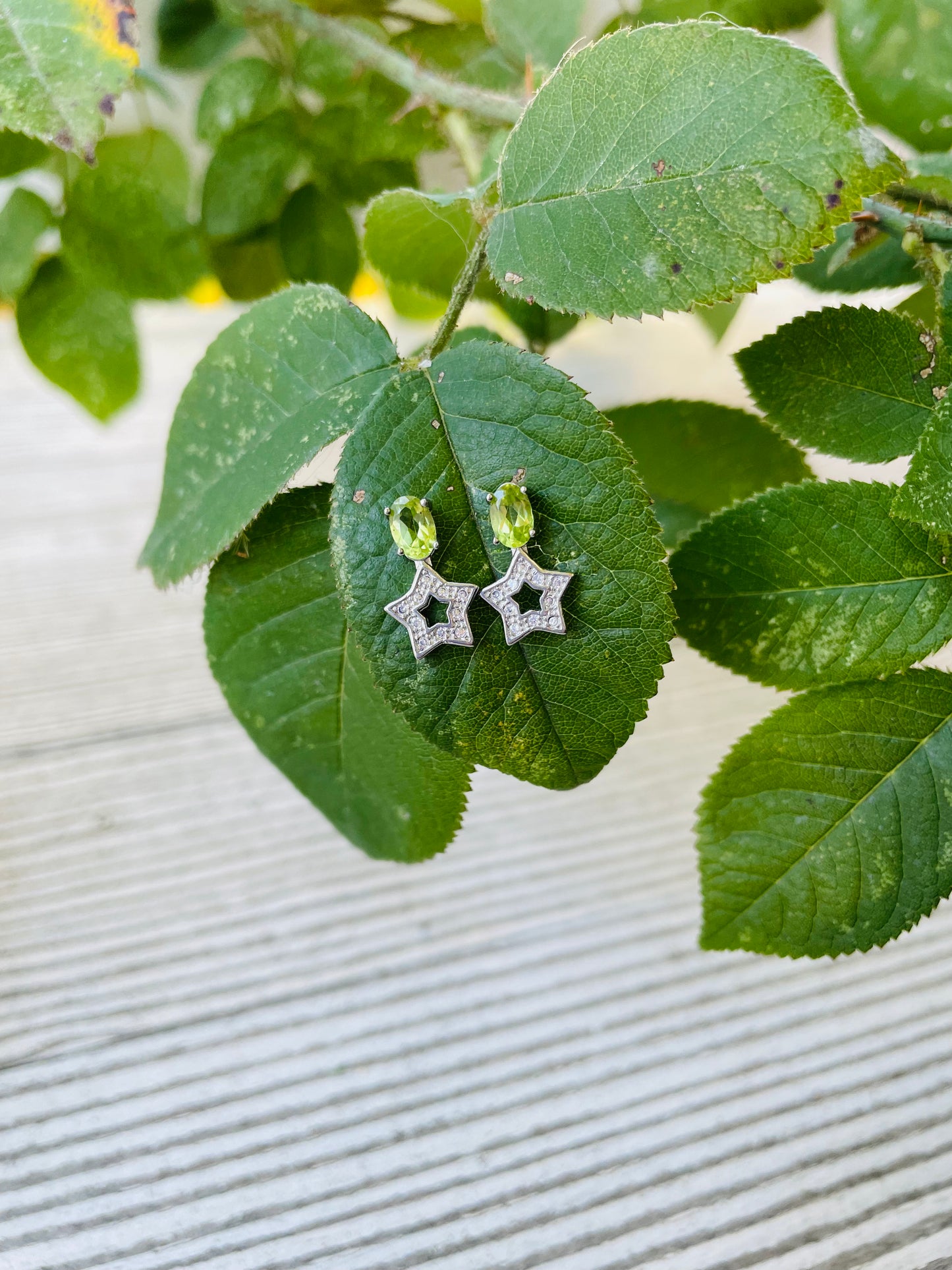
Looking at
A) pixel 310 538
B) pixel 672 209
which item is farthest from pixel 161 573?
pixel 672 209

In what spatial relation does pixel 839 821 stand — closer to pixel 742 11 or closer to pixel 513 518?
pixel 513 518

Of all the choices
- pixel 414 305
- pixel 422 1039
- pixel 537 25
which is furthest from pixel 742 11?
pixel 422 1039

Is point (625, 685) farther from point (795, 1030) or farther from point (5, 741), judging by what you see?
point (5, 741)

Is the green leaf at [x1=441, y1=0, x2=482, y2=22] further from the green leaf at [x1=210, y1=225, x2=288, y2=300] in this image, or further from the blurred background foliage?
the green leaf at [x1=210, y1=225, x2=288, y2=300]

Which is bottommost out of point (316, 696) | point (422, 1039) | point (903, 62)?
point (422, 1039)

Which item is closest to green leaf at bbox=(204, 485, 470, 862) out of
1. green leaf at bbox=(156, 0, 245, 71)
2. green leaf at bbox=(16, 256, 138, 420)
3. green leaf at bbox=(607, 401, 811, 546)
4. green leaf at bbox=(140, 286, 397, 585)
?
green leaf at bbox=(140, 286, 397, 585)
